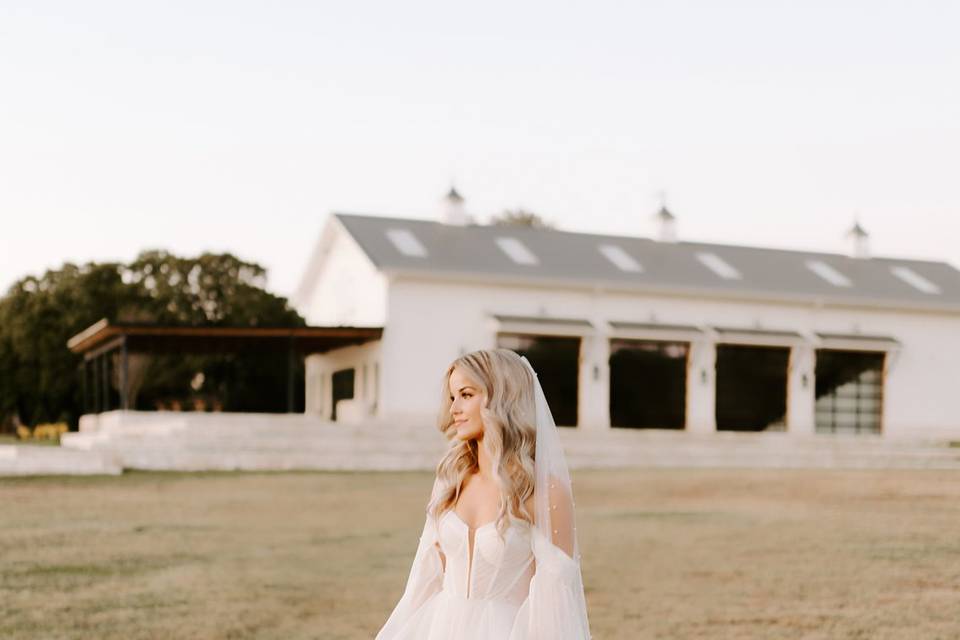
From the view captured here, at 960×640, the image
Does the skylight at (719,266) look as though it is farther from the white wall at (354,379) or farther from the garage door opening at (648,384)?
the white wall at (354,379)

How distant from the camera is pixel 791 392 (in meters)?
32.3

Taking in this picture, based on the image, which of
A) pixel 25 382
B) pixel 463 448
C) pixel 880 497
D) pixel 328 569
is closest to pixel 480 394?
pixel 463 448

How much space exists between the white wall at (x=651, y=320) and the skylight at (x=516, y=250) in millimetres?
1355

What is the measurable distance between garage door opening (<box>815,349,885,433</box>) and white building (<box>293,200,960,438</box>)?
5 centimetres

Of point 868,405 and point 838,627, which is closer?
point 838,627

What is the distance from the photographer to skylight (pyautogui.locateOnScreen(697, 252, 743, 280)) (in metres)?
33.0

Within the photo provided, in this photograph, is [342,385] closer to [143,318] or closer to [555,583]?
[143,318]

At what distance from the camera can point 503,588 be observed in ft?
11.9

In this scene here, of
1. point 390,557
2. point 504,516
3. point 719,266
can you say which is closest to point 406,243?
point 719,266

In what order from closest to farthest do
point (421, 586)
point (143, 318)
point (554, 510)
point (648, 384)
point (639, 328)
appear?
point (554, 510) → point (421, 586) → point (639, 328) → point (648, 384) → point (143, 318)

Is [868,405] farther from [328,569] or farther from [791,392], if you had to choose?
[328,569]

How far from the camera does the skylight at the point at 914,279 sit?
34.7 m

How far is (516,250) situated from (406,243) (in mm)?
3011

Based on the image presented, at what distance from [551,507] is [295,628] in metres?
5.56
